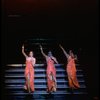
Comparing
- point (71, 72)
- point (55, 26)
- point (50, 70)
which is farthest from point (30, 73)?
point (55, 26)

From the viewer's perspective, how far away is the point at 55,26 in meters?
5.32

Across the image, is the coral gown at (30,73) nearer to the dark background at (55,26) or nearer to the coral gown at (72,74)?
the dark background at (55,26)

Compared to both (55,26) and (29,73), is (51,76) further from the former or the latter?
(55,26)

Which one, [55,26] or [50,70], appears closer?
[50,70]

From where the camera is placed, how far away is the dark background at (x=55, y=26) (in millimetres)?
5195

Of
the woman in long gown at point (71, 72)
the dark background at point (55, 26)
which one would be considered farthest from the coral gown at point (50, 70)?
the dark background at point (55, 26)

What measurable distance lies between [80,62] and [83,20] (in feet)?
2.48

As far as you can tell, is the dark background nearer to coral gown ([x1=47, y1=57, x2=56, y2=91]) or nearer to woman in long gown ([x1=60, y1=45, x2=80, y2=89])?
woman in long gown ([x1=60, y1=45, x2=80, y2=89])

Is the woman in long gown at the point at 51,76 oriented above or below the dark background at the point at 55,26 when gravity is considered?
below

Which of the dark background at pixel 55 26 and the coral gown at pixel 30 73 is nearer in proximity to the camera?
the coral gown at pixel 30 73

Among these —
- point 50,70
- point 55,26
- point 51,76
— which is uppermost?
point 55,26

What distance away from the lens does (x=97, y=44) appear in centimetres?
529

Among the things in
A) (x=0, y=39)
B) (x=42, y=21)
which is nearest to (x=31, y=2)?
(x=42, y=21)

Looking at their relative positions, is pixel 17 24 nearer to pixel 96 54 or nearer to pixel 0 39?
pixel 0 39
